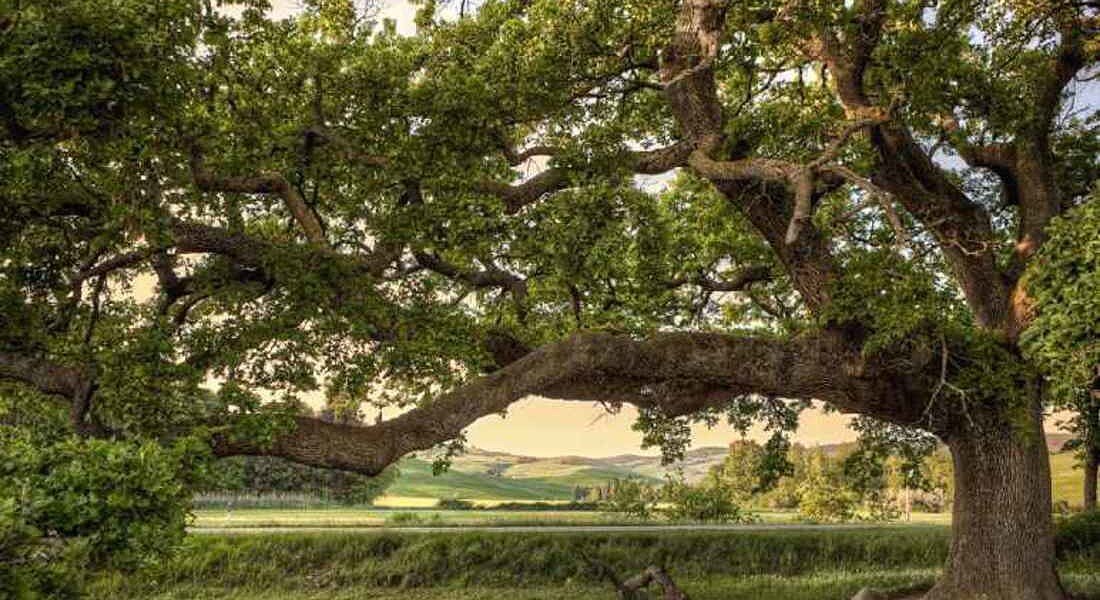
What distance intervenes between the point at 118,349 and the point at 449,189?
5.39m

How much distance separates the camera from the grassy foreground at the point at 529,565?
60.2 ft

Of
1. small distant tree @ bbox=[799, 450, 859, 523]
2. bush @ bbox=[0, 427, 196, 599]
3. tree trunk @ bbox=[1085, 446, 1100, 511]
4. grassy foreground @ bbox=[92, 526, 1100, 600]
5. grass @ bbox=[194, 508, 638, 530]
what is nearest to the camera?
bush @ bbox=[0, 427, 196, 599]

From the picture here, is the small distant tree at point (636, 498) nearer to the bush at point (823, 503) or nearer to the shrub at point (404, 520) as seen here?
the shrub at point (404, 520)

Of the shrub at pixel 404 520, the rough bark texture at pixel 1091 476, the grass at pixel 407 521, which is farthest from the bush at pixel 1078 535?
the shrub at pixel 404 520

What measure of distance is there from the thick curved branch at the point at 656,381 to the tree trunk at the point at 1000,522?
138 cm

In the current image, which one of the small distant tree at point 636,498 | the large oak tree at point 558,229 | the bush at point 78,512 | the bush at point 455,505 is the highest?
the large oak tree at point 558,229

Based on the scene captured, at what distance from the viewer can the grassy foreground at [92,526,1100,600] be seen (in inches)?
723

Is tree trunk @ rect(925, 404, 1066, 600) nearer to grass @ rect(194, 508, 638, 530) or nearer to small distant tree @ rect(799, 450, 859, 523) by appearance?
small distant tree @ rect(799, 450, 859, 523)

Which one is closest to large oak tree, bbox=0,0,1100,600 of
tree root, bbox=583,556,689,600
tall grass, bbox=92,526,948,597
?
tree root, bbox=583,556,689,600

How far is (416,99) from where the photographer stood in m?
13.6

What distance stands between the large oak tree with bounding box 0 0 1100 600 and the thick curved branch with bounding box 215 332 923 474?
0.17ft

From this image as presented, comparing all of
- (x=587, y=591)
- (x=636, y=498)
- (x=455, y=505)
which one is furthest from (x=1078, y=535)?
(x=455, y=505)

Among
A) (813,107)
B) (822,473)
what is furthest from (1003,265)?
(822,473)

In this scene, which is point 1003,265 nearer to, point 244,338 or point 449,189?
point 449,189
